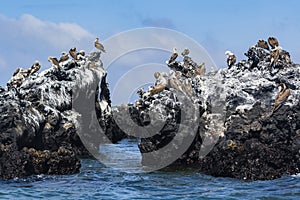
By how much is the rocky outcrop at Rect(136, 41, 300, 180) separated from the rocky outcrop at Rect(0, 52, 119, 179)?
3.78 meters

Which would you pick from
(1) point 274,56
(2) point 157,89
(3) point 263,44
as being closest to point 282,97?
(1) point 274,56

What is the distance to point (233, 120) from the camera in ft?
62.6

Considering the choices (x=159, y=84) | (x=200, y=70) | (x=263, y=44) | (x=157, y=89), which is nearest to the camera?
(x=263, y=44)

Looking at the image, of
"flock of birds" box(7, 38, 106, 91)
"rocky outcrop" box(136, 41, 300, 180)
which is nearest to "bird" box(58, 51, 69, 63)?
"flock of birds" box(7, 38, 106, 91)

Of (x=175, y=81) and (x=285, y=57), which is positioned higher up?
(x=285, y=57)

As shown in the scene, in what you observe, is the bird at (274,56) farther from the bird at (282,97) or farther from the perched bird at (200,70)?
the perched bird at (200,70)

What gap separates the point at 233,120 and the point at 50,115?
8.69 metres

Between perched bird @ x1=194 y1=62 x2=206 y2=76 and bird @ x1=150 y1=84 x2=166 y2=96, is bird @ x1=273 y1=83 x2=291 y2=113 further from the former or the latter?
perched bird @ x1=194 y1=62 x2=206 y2=76

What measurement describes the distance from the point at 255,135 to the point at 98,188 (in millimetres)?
5584

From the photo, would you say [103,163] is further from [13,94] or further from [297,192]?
[297,192]

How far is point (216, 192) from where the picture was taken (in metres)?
15.3

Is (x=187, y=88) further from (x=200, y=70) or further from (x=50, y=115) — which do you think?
(x=50, y=115)

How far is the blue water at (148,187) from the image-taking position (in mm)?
14938

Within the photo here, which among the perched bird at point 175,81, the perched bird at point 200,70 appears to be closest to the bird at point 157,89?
the perched bird at point 175,81
